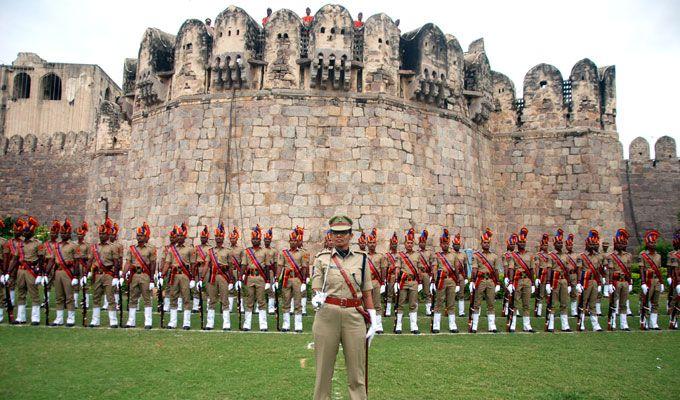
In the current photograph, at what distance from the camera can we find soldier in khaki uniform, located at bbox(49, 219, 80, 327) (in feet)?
39.9

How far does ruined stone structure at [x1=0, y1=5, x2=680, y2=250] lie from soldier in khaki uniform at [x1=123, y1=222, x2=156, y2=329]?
201 inches

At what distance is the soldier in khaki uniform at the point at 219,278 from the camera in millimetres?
12383

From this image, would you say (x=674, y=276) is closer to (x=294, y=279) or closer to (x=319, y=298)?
(x=294, y=279)

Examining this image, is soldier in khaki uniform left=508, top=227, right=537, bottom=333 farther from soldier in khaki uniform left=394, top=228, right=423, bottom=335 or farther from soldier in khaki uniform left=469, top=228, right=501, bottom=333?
soldier in khaki uniform left=394, top=228, right=423, bottom=335

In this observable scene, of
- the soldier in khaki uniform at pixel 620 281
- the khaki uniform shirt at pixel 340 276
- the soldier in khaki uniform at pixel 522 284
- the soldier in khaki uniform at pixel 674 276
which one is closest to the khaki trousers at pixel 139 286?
the khaki uniform shirt at pixel 340 276

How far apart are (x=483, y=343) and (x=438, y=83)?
34.5ft

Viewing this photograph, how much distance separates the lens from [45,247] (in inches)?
496

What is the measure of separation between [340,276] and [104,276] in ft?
24.7

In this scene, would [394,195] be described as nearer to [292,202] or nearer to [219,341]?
[292,202]

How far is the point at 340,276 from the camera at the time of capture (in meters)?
6.62

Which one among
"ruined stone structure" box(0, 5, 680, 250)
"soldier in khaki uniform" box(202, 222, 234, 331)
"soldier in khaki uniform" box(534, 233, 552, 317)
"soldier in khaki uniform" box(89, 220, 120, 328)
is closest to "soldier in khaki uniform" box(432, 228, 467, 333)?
"soldier in khaki uniform" box(534, 233, 552, 317)

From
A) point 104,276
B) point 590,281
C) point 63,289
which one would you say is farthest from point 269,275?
point 590,281

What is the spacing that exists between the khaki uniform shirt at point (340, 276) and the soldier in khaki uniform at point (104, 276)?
7126 millimetres

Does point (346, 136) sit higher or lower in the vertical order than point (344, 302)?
higher
